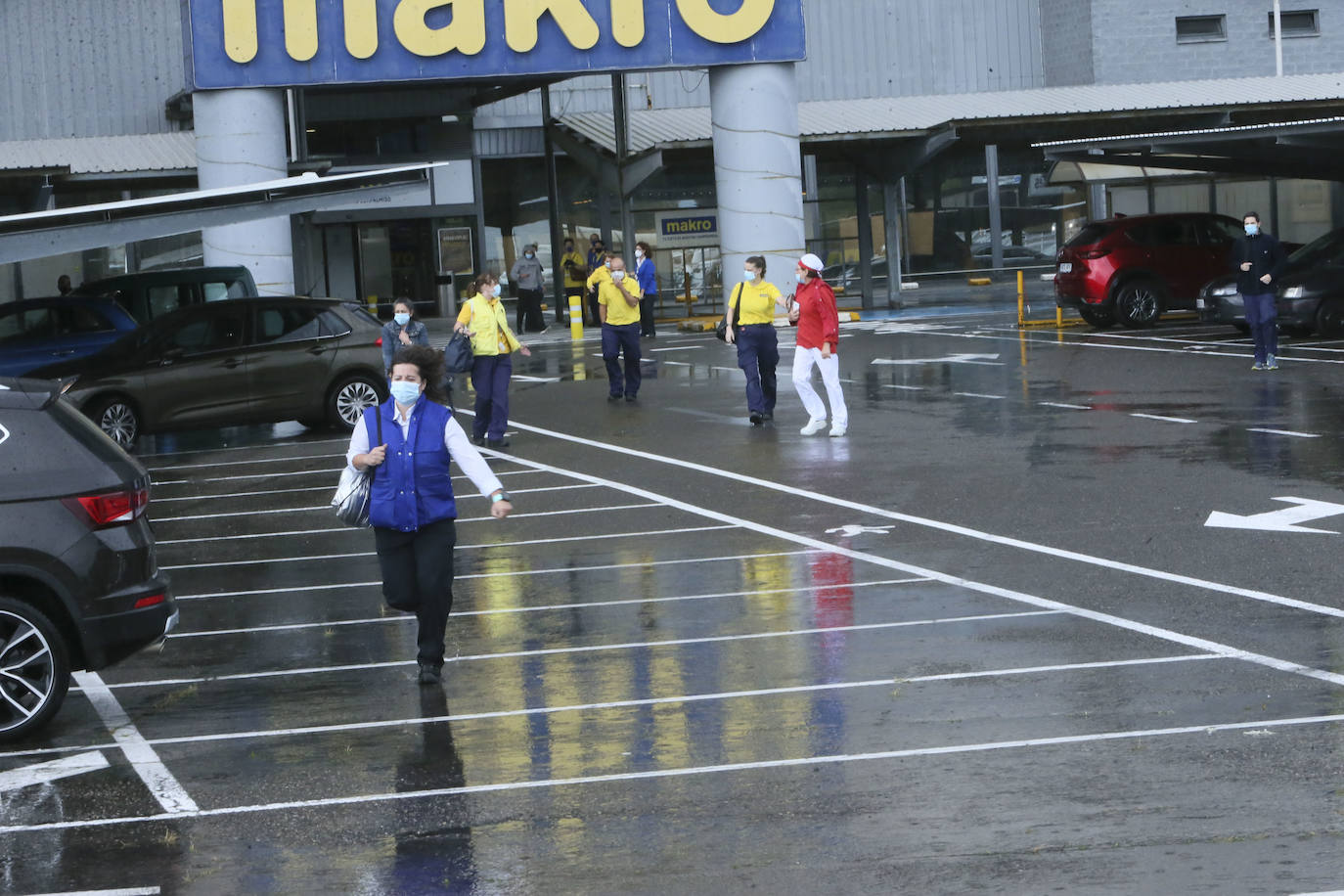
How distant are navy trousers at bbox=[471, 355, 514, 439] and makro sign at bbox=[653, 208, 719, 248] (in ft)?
72.0

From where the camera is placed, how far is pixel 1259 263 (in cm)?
2100

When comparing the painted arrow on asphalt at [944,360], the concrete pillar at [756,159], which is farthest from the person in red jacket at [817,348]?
the concrete pillar at [756,159]

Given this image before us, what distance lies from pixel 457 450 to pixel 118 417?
10937 millimetres

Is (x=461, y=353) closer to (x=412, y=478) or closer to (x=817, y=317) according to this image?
(x=817, y=317)

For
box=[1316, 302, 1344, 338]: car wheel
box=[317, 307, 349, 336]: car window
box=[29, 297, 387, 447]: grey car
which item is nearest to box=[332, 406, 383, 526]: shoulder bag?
box=[29, 297, 387, 447]: grey car

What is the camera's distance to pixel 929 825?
19.8 feet

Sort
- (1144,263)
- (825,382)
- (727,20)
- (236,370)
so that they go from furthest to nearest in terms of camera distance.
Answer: (727,20), (1144,263), (236,370), (825,382)

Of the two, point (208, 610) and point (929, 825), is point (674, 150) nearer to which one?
point (208, 610)

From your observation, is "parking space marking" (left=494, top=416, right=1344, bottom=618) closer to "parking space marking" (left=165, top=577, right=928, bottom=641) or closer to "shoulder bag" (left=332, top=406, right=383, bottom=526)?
"parking space marking" (left=165, top=577, right=928, bottom=641)

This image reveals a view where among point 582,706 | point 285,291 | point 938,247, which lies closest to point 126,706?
point 582,706

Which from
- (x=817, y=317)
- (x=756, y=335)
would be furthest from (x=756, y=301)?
(x=817, y=317)

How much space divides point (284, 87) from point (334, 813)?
80.4 ft

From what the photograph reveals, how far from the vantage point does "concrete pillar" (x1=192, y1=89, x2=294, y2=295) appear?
28875mm

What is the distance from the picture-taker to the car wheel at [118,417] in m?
18.3
